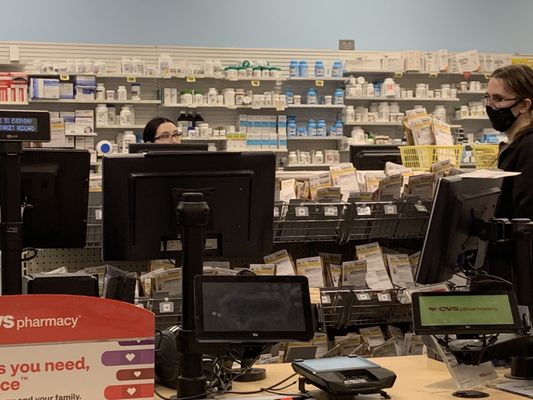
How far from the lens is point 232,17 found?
32.1ft

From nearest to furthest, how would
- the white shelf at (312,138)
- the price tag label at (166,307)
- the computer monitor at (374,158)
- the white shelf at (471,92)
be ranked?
the price tag label at (166,307)
the computer monitor at (374,158)
the white shelf at (312,138)
the white shelf at (471,92)

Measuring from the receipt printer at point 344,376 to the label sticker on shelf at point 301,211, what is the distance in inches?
57.4

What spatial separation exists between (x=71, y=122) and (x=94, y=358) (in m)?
7.89

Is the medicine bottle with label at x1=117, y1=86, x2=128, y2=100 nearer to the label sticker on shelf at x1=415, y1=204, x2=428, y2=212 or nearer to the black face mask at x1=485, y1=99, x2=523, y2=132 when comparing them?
the label sticker on shelf at x1=415, y1=204, x2=428, y2=212

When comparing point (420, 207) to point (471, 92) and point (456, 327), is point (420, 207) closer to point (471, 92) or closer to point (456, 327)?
point (456, 327)

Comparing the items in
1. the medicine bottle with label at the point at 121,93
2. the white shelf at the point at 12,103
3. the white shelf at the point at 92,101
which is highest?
the medicine bottle with label at the point at 121,93

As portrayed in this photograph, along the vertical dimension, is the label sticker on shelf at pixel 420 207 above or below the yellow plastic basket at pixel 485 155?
below

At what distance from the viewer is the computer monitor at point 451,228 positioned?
2.17 meters

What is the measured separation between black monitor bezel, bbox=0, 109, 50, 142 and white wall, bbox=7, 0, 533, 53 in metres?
7.27

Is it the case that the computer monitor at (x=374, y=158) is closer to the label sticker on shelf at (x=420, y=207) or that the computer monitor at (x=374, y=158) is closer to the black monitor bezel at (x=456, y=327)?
the label sticker on shelf at (x=420, y=207)

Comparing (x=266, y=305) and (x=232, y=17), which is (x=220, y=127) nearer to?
(x=232, y=17)

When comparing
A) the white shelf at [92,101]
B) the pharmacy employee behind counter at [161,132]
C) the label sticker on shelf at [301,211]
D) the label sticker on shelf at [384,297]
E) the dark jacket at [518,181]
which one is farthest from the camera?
the white shelf at [92,101]

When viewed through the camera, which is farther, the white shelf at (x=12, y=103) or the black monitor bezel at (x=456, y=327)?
the white shelf at (x=12, y=103)

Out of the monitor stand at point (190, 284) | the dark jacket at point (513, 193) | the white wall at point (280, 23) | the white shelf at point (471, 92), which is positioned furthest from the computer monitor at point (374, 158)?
the white shelf at point (471, 92)
